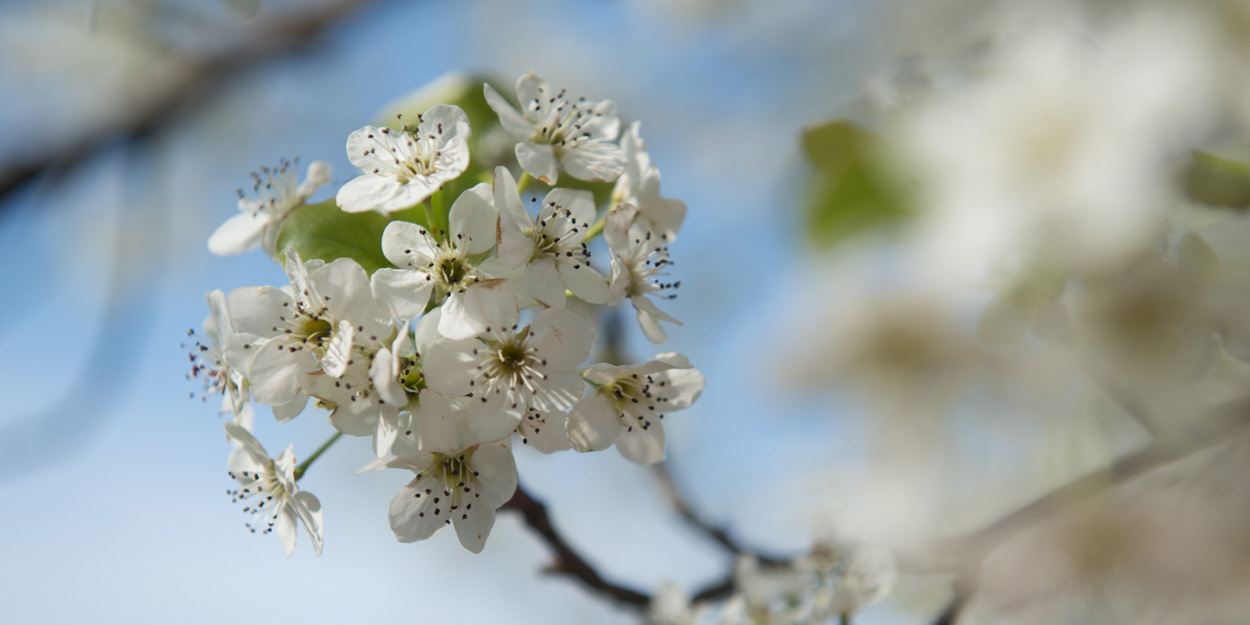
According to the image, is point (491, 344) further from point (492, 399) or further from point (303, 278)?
point (303, 278)

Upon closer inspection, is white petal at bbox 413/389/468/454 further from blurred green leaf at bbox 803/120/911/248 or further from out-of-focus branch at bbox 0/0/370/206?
out-of-focus branch at bbox 0/0/370/206

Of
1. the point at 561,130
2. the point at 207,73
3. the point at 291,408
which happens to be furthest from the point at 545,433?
the point at 207,73

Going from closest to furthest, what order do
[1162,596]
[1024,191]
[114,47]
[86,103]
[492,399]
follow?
[1024,191] → [492,399] → [1162,596] → [86,103] → [114,47]

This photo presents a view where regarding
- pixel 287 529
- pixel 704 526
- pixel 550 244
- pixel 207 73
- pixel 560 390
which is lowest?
pixel 704 526

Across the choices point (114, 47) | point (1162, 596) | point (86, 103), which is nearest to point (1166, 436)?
point (1162, 596)

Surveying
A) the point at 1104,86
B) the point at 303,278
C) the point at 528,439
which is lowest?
the point at 528,439

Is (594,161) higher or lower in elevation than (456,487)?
higher

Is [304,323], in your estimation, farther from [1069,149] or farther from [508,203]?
[1069,149]

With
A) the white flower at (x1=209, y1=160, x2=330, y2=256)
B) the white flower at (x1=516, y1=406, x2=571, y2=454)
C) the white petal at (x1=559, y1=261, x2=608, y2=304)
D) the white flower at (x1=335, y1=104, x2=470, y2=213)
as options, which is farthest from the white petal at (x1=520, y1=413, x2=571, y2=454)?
the white flower at (x1=209, y1=160, x2=330, y2=256)
